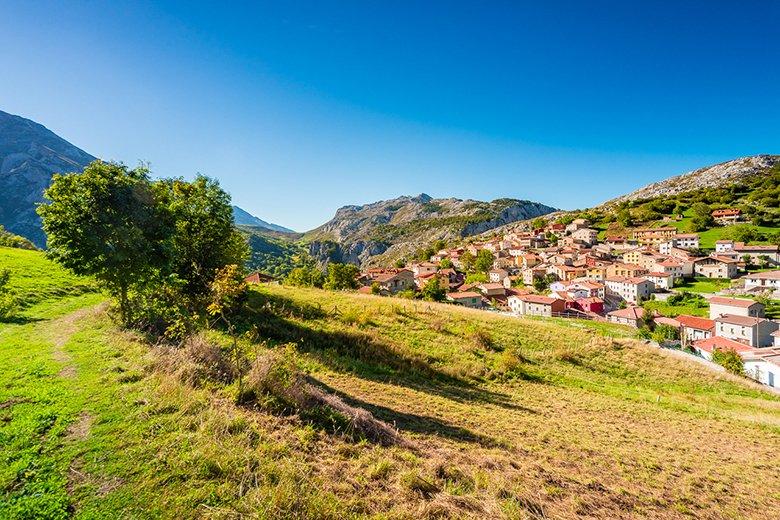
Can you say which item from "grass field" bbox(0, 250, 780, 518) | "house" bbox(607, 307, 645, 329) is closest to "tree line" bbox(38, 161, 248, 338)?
"grass field" bbox(0, 250, 780, 518)

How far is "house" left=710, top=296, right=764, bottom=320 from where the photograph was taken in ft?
232

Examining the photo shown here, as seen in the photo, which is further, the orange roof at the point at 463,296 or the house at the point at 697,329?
the orange roof at the point at 463,296

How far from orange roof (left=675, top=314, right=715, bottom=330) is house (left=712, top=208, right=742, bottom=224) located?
95869 millimetres

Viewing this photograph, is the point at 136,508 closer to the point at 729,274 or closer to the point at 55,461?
the point at 55,461

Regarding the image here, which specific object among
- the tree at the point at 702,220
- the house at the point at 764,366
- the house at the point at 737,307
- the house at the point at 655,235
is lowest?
the house at the point at 764,366

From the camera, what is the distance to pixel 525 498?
23.6ft

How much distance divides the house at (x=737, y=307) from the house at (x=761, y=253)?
41260mm

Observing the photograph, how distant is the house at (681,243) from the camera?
120562mm

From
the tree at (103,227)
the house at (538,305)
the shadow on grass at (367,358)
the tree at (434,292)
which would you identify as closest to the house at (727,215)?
the house at (538,305)

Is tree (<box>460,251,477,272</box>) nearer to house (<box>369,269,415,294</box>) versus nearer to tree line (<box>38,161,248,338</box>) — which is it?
house (<box>369,269,415,294</box>)

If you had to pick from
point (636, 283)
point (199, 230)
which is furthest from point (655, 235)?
A: point (199, 230)

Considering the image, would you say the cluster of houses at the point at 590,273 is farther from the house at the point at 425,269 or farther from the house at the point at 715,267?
the house at the point at 715,267

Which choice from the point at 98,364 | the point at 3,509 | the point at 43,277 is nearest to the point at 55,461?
the point at 3,509

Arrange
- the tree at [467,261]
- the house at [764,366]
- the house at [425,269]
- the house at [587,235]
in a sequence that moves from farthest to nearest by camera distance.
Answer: the house at [587,235]
the tree at [467,261]
the house at [425,269]
the house at [764,366]
